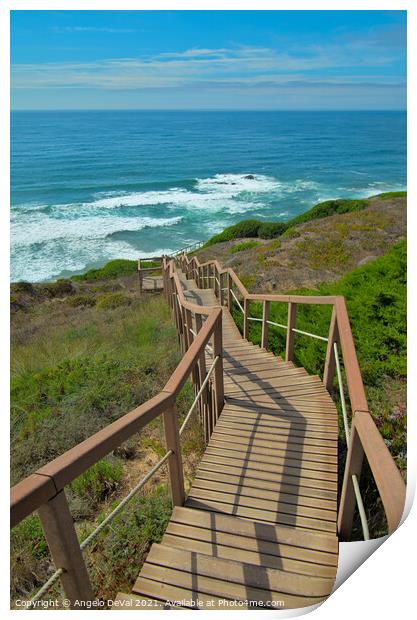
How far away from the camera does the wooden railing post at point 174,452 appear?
98.9 inches

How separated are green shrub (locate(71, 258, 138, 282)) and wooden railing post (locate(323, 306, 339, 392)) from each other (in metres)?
21.6

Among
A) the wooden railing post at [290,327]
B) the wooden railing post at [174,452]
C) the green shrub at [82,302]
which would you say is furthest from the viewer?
the green shrub at [82,302]

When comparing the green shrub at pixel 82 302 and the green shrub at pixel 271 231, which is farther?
the green shrub at pixel 271 231

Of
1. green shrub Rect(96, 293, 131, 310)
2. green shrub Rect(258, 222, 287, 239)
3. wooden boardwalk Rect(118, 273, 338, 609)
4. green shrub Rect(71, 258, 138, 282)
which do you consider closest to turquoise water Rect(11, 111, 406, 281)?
green shrub Rect(71, 258, 138, 282)

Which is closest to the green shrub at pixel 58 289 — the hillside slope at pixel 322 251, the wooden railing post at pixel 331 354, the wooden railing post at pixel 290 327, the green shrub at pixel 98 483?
the hillside slope at pixel 322 251

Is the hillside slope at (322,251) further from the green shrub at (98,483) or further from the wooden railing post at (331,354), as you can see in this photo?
the green shrub at (98,483)

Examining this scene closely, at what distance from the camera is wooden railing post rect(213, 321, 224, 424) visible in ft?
12.4

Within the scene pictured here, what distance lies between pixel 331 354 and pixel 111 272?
74.1ft

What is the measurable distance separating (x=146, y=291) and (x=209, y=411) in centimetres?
1463

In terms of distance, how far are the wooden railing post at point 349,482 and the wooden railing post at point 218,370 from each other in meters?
1.62

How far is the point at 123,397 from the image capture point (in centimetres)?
574

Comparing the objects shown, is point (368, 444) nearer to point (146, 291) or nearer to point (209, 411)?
point (209, 411)

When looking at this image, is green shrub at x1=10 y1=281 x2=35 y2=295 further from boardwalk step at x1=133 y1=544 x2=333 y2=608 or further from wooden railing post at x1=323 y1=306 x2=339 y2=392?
boardwalk step at x1=133 y1=544 x2=333 y2=608

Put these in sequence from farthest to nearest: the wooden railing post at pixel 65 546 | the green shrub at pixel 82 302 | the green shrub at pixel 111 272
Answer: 1. the green shrub at pixel 111 272
2. the green shrub at pixel 82 302
3. the wooden railing post at pixel 65 546
